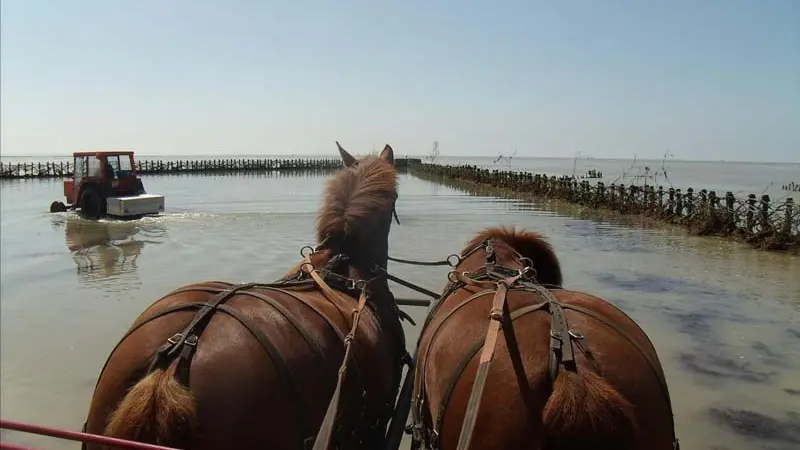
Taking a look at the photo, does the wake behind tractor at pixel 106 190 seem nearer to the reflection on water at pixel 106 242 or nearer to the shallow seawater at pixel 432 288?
the reflection on water at pixel 106 242

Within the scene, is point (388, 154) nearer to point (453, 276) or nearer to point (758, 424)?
point (453, 276)

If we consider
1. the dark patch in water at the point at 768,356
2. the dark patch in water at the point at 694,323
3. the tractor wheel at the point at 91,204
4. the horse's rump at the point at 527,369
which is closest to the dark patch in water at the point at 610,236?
the dark patch in water at the point at 694,323

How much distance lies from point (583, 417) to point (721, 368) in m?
5.50

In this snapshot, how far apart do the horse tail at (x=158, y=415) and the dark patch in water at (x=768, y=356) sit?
6.63 metres

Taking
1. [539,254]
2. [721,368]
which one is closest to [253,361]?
[539,254]

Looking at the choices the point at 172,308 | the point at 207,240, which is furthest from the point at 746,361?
the point at 207,240

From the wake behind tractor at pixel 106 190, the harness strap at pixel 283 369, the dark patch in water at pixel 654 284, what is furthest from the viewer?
the wake behind tractor at pixel 106 190

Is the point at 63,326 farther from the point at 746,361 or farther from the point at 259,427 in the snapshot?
the point at 746,361

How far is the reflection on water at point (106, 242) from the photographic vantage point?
11.6 meters

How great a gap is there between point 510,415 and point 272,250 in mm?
12228

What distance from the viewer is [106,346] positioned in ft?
22.5

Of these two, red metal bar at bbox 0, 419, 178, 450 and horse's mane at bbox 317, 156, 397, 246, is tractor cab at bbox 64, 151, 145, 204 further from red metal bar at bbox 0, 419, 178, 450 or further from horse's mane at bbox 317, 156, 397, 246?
red metal bar at bbox 0, 419, 178, 450

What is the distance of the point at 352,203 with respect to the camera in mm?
3555

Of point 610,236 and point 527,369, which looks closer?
point 527,369
